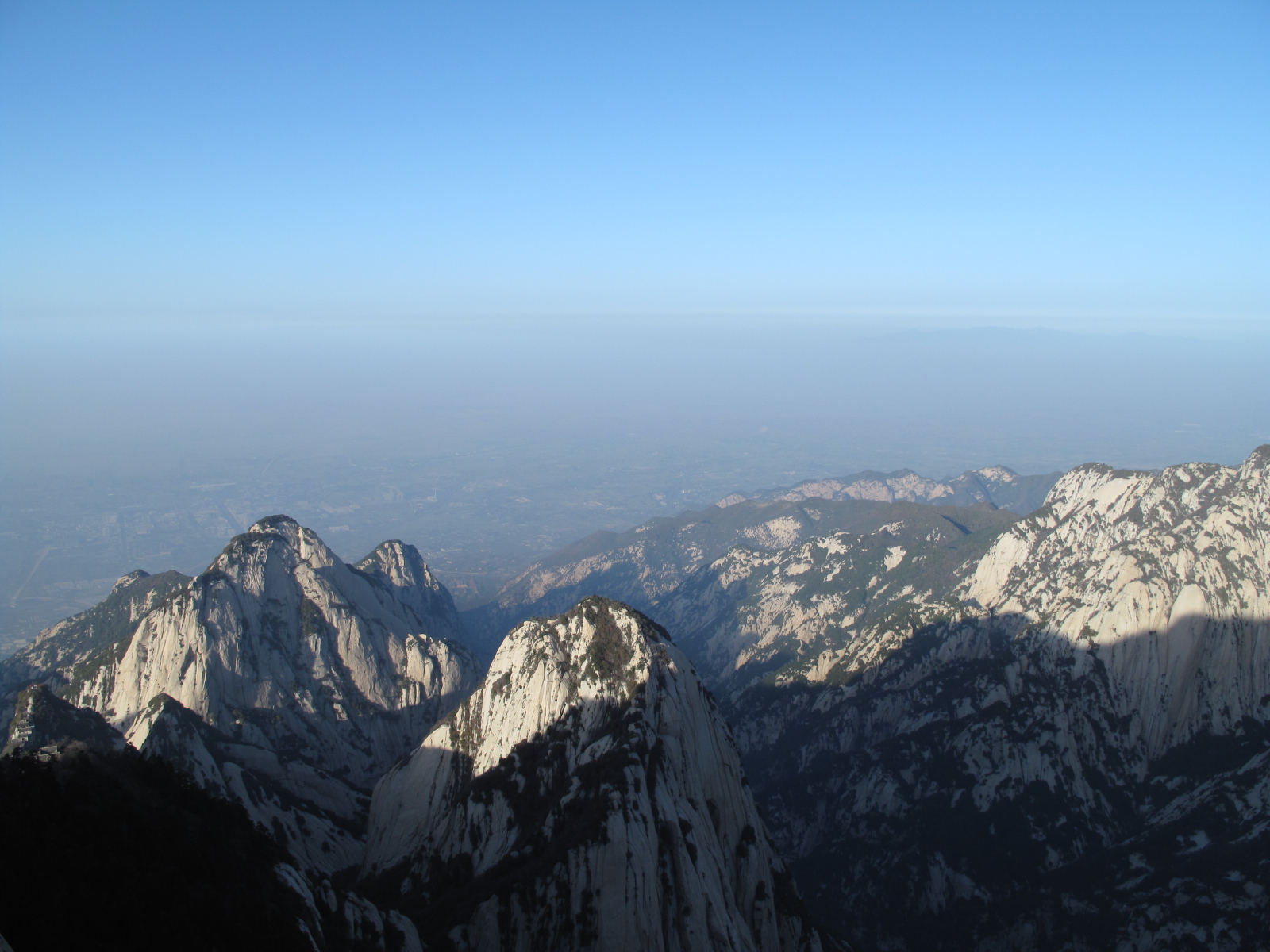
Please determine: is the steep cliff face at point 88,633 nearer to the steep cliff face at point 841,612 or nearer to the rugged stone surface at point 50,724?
the rugged stone surface at point 50,724

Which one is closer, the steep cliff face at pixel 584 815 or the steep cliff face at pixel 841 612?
the steep cliff face at pixel 584 815

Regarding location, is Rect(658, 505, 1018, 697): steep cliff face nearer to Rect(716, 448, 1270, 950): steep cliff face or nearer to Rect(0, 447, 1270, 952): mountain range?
Rect(0, 447, 1270, 952): mountain range

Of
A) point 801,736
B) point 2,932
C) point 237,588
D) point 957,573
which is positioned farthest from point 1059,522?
point 2,932

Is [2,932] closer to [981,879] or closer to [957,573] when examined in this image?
[981,879]

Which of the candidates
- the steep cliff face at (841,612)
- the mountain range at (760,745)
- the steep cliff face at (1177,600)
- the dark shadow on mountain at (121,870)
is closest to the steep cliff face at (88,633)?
the mountain range at (760,745)

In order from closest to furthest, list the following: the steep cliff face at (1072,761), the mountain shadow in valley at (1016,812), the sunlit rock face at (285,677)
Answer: the mountain shadow in valley at (1016,812), the steep cliff face at (1072,761), the sunlit rock face at (285,677)

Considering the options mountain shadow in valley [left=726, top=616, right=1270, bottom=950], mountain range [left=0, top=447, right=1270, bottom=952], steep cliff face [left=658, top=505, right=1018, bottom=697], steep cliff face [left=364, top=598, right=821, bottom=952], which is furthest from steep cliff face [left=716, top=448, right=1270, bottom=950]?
steep cliff face [left=364, top=598, right=821, bottom=952]

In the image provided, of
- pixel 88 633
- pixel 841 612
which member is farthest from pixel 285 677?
pixel 841 612
